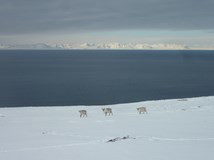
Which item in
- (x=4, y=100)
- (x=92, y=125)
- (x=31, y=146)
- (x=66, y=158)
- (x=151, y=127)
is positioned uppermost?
(x=4, y=100)

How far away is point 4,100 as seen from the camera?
79.4 meters

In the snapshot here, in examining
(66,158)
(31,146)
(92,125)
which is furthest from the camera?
(92,125)

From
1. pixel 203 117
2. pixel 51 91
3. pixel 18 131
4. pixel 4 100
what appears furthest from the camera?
pixel 51 91

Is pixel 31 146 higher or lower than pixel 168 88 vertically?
lower

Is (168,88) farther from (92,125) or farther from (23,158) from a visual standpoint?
(23,158)

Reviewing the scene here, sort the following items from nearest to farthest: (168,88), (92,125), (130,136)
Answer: (130,136)
(92,125)
(168,88)

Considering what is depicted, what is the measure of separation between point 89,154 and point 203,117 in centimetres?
1555

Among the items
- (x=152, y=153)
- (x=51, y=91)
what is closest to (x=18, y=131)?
(x=152, y=153)

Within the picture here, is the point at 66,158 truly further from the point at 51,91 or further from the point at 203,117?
the point at 51,91

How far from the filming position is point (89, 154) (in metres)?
15.8

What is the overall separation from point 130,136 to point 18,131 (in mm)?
7549

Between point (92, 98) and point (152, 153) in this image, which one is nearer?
point (152, 153)

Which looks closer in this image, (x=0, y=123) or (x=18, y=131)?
(x=18, y=131)

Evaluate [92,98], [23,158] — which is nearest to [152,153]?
[23,158]
